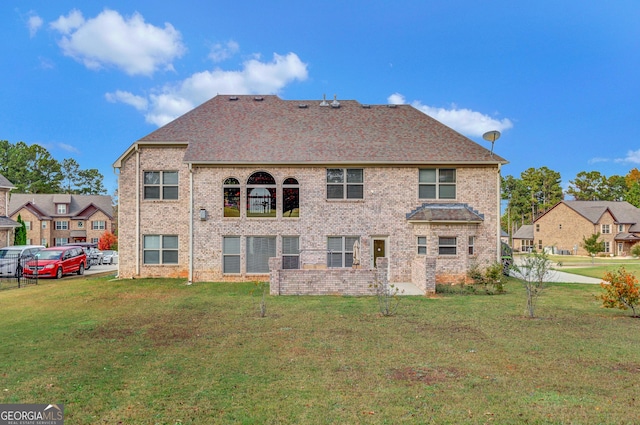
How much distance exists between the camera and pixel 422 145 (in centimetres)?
1883

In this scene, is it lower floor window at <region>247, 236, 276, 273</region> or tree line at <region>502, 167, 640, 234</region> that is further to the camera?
tree line at <region>502, 167, 640, 234</region>

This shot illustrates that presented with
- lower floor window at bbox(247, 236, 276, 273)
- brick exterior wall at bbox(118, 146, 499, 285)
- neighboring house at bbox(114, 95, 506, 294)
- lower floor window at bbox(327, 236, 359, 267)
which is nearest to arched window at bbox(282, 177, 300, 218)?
neighboring house at bbox(114, 95, 506, 294)

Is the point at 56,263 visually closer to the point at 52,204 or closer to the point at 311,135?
the point at 311,135

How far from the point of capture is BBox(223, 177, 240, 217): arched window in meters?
18.2

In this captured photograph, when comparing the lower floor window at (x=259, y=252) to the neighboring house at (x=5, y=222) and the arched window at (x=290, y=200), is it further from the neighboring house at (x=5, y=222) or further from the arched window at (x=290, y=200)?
the neighboring house at (x=5, y=222)

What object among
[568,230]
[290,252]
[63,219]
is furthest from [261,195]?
[568,230]

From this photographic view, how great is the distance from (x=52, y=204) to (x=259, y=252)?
2003 inches

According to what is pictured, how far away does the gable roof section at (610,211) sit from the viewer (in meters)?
52.2

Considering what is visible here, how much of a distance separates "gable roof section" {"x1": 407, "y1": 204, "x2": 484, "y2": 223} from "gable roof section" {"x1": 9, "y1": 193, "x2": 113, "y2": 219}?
51.9m

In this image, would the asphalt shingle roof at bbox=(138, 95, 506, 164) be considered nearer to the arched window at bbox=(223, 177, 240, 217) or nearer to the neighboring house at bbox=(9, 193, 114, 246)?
the arched window at bbox=(223, 177, 240, 217)

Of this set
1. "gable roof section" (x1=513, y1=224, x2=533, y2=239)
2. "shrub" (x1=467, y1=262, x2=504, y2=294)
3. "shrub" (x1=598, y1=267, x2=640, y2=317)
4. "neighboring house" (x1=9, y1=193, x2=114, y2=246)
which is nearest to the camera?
"shrub" (x1=598, y1=267, x2=640, y2=317)

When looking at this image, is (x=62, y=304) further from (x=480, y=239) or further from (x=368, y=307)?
(x=480, y=239)

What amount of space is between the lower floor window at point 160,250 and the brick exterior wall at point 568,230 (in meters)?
53.9

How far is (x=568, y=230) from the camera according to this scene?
182 ft
